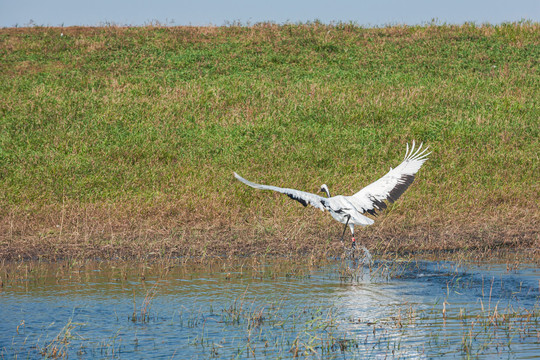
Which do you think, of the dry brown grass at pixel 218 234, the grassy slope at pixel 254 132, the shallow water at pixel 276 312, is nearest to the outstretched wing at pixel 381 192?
the dry brown grass at pixel 218 234

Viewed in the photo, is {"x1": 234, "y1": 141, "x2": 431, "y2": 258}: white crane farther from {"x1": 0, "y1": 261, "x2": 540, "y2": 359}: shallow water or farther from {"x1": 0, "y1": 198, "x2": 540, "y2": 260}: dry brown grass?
{"x1": 0, "y1": 261, "x2": 540, "y2": 359}: shallow water

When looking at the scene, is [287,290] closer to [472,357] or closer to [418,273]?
[418,273]

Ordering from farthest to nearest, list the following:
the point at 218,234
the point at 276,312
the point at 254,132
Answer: the point at 254,132 < the point at 218,234 < the point at 276,312

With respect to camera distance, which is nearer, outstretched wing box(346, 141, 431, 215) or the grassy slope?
outstretched wing box(346, 141, 431, 215)

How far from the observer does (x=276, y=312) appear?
7051mm

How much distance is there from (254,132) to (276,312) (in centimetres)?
1192

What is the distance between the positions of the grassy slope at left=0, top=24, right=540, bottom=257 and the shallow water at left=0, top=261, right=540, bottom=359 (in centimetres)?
155

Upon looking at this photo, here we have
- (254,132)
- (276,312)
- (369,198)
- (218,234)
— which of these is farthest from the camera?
(254,132)

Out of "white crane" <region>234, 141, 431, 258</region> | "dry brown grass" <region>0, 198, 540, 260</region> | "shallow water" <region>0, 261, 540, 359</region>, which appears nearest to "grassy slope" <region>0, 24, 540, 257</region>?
"dry brown grass" <region>0, 198, 540, 260</region>

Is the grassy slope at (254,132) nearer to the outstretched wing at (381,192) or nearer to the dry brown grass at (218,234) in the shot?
the dry brown grass at (218,234)

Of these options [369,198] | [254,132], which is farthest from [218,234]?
[254,132]

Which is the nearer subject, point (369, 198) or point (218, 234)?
point (369, 198)

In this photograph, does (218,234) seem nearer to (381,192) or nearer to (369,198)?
(369,198)

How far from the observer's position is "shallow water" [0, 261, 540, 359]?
19.6 ft
